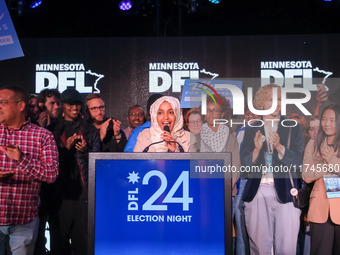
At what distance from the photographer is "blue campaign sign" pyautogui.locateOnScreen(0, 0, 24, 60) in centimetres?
465

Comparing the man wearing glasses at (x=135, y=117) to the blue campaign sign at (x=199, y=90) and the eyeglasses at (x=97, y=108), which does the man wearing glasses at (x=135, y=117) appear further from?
the blue campaign sign at (x=199, y=90)

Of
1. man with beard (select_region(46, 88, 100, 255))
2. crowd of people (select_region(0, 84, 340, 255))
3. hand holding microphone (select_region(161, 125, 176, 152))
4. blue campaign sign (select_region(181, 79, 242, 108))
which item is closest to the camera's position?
hand holding microphone (select_region(161, 125, 176, 152))

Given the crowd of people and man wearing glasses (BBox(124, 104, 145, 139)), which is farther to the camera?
man wearing glasses (BBox(124, 104, 145, 139))

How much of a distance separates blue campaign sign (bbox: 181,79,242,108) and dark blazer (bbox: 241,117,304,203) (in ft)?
1.61

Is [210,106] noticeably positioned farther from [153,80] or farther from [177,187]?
[177,187]

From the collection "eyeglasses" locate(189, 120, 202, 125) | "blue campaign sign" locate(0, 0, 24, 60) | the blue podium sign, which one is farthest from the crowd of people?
the blue podium sign

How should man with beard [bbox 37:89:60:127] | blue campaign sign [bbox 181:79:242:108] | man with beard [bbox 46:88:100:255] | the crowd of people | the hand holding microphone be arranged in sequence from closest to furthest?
the hand holding microphone
the crowd of people
man with beard [bbox 46:88:100:255]
man with beard [bbox 37:89:60:127]
blue campaign sign [bbox 181:79:242:108]

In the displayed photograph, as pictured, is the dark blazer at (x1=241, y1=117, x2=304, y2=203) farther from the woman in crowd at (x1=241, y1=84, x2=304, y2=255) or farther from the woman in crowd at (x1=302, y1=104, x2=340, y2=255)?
the woman in crowd at (x1=302, y1=104, x2=340, y2=255)

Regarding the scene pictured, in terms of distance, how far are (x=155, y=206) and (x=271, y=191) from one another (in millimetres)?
3224

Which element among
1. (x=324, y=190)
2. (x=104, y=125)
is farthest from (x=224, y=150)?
(x=104, y=125)

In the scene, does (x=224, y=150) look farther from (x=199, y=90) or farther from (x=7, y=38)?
(x=7, y=38)

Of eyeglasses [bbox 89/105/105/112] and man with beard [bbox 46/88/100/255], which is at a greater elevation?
eyeglasses [bbox 89/105/105/112]

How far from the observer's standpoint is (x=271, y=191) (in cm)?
410

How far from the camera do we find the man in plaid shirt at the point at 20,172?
2799 millimetres
